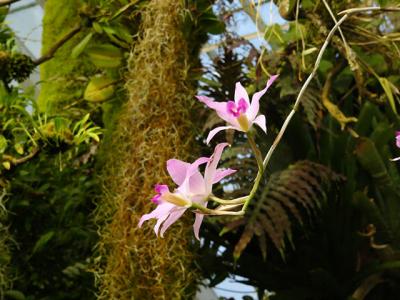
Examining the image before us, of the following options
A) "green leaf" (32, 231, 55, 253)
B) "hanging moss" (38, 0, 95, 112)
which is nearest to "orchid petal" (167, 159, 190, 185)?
"green leaf" (32, 231, 55, 253)

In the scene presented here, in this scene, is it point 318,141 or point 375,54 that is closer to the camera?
point 318,141

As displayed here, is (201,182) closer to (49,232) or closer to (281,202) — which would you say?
(281,202)

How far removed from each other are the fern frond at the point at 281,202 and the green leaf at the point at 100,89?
471 mm

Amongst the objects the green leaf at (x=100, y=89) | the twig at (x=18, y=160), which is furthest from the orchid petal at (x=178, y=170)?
the green leaf at (x=100, y=89)

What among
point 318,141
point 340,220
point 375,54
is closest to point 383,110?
point 375,54

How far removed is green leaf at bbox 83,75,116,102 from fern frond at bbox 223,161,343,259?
0.47m

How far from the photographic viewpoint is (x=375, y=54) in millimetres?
1736

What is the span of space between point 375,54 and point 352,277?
64 centimetres

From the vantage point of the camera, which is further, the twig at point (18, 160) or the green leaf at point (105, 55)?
the green leaf at point (105, 55)

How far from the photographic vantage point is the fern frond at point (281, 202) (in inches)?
49.9

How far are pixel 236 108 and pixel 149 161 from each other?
0.90 meters

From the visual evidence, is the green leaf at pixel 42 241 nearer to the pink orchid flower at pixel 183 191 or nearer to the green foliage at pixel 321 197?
the green foliage at pixel 321 197

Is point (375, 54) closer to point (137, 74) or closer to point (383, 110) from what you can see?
point (383, 110)

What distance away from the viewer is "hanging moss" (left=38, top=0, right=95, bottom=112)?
1.78 meters
